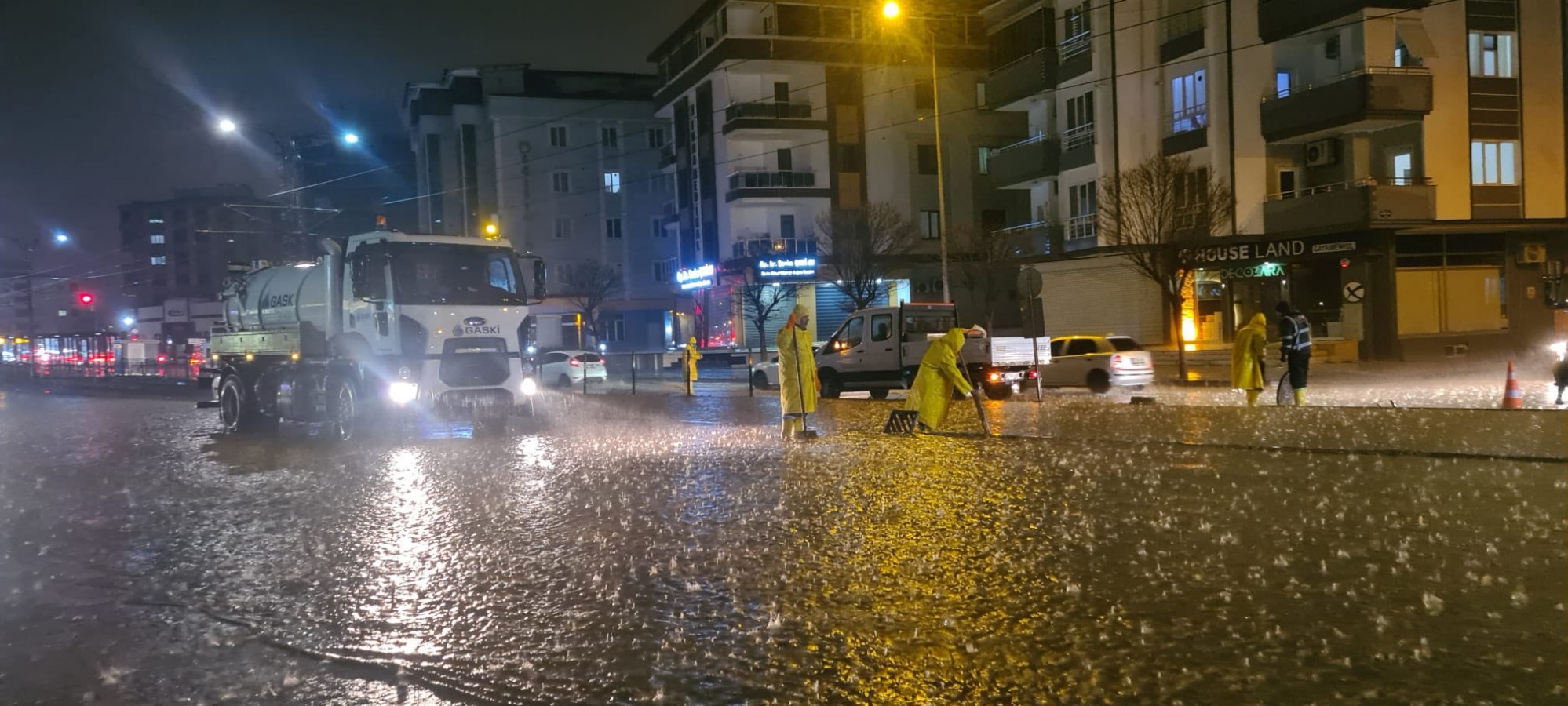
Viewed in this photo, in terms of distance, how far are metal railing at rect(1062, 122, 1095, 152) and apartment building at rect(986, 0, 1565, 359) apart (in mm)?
1153

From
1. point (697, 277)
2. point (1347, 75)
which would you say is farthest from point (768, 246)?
point (1347, 75)

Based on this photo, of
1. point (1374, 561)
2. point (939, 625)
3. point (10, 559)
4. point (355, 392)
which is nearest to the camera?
point (939, 625)

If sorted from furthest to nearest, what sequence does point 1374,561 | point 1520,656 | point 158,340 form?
point 158,340
point 1374,561
point 1520,656


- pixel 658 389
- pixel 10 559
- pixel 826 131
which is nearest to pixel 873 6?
pixel 826 131

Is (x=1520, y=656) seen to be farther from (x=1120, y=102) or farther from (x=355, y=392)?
(x=1120, y=102)

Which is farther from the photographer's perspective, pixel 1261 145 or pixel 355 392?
pixel 1261 145

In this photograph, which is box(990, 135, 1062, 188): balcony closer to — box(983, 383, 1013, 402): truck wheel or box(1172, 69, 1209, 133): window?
box(1172, 69, 1209, 133): window

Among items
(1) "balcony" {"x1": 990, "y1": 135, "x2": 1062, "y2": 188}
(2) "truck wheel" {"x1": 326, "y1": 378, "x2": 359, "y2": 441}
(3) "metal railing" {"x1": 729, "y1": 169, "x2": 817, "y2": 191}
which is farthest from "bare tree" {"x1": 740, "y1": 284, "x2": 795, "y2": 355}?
(2) "truck wheel" {"x1": 326, "y1": 378, "x2": 359, "y2": 441}

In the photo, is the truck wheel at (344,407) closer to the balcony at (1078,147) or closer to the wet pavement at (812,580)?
the wet pavement at (812,580)

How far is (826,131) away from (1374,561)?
4633 centimetres

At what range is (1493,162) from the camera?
3412 cm

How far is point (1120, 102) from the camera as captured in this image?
3803 centimetres

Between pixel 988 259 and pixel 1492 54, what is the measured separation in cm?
1809

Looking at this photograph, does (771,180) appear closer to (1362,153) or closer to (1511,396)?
(1362,153)
